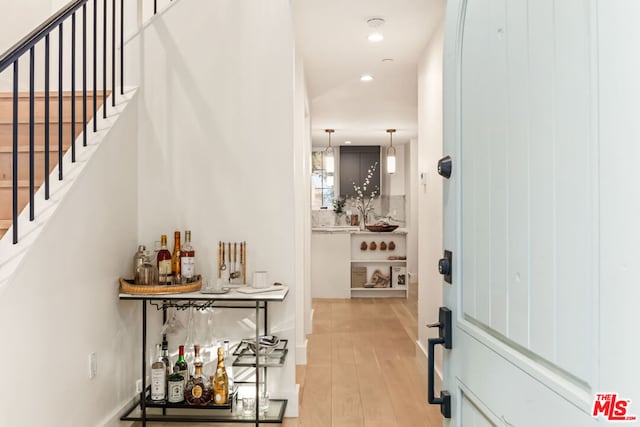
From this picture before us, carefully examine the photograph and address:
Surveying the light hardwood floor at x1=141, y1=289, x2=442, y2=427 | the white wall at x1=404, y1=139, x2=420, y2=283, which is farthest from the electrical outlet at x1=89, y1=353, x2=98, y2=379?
the white wall at x1=404, y1=139, x2=420, y2=283

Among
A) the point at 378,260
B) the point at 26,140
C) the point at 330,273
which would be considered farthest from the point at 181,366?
the point at 378,260

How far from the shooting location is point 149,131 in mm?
3314

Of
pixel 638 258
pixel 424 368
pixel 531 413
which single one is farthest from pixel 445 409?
pixel 424 368

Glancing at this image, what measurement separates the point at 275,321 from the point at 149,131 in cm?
147

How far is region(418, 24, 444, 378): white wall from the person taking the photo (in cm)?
366

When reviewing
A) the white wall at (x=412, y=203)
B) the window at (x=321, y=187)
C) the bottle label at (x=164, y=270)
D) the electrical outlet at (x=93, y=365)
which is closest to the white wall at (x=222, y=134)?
the bottle label at (x=164, y=270)

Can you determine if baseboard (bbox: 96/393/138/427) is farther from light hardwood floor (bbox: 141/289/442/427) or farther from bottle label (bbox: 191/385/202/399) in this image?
light hardwood floor (bbox: 141/289/442/427)

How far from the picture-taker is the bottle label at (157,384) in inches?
115

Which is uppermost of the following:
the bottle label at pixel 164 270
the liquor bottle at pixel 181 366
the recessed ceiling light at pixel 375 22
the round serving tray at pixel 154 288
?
the recessed ceiling light at pixel 375 22

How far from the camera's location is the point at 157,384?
293cm

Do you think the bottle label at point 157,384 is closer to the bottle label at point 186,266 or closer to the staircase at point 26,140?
the bottle label at point 186,266

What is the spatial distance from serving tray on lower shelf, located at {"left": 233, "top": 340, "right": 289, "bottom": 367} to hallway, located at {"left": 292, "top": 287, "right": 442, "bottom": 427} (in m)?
0.41

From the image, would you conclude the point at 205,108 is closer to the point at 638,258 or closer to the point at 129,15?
the point at 129,15

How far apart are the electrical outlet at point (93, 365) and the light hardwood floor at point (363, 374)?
113cm
